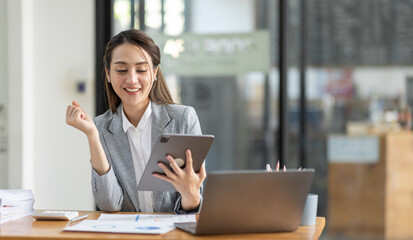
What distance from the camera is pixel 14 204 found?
83.7 inches

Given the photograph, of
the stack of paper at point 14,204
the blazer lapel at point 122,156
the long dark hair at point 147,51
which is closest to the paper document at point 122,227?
the stack of paper at point 14,204

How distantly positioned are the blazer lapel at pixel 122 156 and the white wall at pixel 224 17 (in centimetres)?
200

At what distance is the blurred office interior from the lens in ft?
13.9

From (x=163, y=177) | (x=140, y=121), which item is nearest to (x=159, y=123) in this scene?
(x=140, y=121)

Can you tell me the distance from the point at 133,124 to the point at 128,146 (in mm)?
107

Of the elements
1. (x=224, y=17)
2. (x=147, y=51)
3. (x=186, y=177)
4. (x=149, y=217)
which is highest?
(x=224, y=17)

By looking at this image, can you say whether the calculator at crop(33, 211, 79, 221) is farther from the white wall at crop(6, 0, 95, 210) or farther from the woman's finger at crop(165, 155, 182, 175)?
the white wall at crop(6, 0, 95, 210)

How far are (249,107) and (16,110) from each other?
1.65 meters

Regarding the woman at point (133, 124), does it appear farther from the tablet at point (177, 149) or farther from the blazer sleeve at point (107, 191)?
the tablet at point (177, 149)

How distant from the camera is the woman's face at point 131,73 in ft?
7.84

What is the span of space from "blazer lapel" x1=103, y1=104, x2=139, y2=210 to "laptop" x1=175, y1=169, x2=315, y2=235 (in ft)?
2.14

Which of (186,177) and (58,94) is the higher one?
(58,94)

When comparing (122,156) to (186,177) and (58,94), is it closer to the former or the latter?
(186,177)

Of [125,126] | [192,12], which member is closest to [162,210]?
[125,126]
